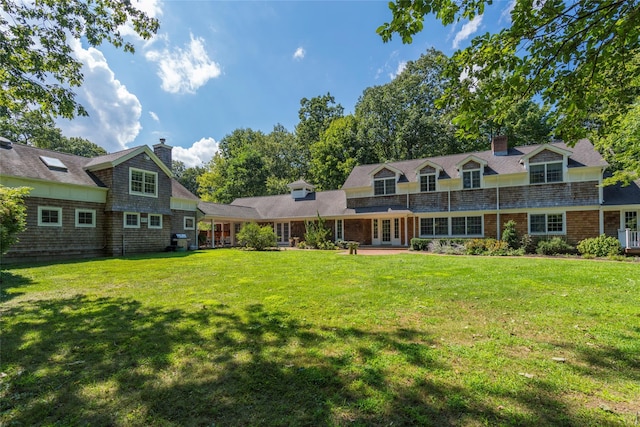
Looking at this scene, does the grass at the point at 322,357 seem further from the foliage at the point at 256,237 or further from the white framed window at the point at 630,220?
the white framed window at the point at 630,220

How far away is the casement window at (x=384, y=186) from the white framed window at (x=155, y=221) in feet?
Answer: 51.7

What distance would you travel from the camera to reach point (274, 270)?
10383mm

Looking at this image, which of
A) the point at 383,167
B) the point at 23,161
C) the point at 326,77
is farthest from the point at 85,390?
the point at 326,77

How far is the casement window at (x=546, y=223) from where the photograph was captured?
18641 millimetres

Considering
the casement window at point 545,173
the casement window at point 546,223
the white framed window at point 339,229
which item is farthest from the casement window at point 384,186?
the casement window at point 546,223

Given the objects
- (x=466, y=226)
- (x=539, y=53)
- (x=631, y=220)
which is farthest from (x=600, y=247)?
(x=539, y=53)

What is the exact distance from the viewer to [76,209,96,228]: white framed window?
16062 millimetres

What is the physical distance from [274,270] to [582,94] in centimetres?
882

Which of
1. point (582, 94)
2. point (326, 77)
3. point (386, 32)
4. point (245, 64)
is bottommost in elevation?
point (582, 94)

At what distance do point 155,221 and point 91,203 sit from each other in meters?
3.62

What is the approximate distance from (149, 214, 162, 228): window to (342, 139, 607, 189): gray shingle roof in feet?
46.1

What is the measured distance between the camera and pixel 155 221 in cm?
1950

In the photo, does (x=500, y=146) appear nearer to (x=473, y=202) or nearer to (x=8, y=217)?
(x=473, y=202)

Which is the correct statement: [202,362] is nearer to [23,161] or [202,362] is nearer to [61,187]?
[61,187]
